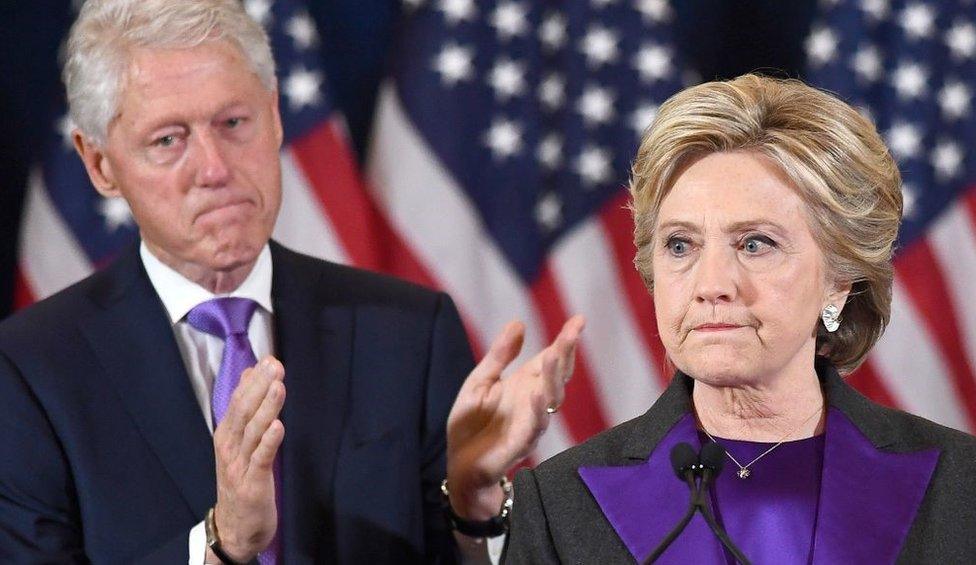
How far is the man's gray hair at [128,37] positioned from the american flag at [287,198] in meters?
1.02

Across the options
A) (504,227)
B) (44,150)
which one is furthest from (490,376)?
(44,150)

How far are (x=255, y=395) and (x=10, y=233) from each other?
1.73 metres

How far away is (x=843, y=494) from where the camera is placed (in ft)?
6.23

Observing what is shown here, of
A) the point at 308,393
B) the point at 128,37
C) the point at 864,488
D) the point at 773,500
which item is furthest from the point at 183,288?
the point at 864,488

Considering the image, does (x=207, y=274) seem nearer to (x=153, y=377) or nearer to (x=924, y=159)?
(x=153, y=377)

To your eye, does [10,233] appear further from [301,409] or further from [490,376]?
[490,376]

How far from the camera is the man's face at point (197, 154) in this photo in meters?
2.47

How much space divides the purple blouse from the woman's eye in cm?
27

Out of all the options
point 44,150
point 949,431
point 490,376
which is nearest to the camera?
point 949,431

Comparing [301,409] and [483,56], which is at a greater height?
[483,56]

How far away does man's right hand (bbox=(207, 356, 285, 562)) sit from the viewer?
2.11m

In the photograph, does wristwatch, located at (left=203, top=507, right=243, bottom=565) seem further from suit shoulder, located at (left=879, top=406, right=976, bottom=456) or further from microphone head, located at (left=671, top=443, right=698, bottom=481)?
suit shoulder, located at (left=879, top=406, right=976, bottom=456)

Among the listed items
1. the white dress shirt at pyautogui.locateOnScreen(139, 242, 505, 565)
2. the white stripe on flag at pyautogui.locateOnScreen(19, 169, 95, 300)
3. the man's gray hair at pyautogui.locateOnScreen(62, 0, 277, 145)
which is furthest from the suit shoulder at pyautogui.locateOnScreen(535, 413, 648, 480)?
the white stripe on flag at pyautogui.locateOnScreen(19, 169, 95, 300)

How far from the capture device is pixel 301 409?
Result: 249 centimetres
